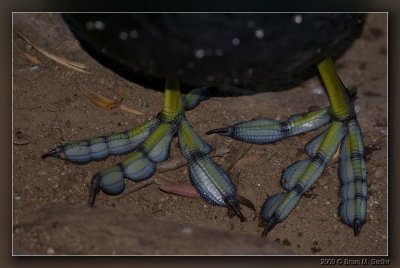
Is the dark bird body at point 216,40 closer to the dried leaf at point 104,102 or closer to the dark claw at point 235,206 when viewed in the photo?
the dark claw at point 235,206

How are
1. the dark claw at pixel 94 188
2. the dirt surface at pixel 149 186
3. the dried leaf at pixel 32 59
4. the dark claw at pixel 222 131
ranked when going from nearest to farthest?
the dirt surface at pixel 149 186 → the dark claw at pixel 94 188 → the dark claw at pixel 222 131 → the dried leaf at pixel 32 59

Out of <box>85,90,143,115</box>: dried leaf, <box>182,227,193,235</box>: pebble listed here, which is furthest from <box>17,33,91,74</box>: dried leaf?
<box>182,227,193,235</box>: pebble

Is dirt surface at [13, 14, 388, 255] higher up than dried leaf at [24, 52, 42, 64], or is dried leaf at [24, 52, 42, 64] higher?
dried leaf at [24, 52, 42, 64]

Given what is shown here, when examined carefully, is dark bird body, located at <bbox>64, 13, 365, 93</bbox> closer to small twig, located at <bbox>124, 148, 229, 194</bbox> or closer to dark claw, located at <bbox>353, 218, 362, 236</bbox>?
small twig, located at <bbox>124, 148, 229, 194</bbox>

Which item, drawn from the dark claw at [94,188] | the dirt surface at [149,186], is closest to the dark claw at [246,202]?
the dirt surface at [149,186]

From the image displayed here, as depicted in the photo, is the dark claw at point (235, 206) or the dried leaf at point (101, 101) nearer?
the dark claw at point (235, 206)

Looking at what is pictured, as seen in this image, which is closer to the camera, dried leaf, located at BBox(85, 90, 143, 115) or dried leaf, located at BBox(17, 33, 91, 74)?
dried leaf, located at BBox(85, 90, 143, 115)

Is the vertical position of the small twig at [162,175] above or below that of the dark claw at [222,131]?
below

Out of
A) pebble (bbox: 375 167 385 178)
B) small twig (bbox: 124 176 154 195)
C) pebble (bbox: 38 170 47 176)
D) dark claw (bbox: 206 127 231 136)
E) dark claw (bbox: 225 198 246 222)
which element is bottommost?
dark claw (bbox: 225 198 246 222)

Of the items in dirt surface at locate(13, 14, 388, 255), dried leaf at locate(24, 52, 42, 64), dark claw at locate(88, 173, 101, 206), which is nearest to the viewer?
dirt surface at locate(13, 14, 388, 255)
